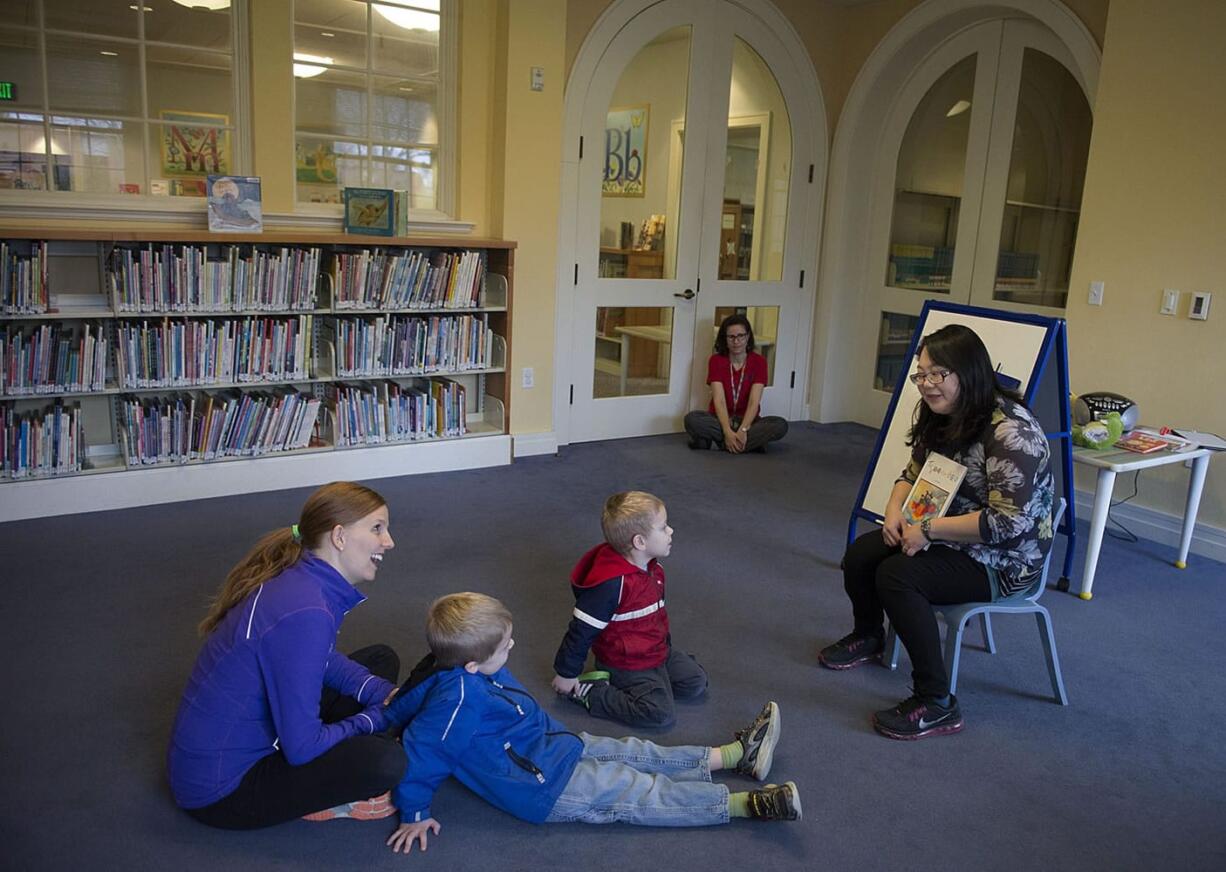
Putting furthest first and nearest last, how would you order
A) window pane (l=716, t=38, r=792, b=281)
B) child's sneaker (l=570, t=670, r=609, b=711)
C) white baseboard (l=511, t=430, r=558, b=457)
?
window pane (l=716, t=38, r=792, b=281)
white baseboard (l=511, t=430, r=558, b=457)
child's sneaker (l=570, t=670, r=609, b=711)

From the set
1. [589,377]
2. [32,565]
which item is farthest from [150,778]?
[589,377]

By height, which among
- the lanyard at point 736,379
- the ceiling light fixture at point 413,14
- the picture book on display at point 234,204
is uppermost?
the ceiling light fixture at point 413,14

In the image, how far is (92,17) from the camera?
433 cm

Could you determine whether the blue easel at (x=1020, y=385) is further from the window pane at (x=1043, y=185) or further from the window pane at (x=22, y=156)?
the window pane at (x=22, y=156)

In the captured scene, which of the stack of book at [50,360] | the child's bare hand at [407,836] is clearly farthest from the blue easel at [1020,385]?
the stack of book at [50,360]

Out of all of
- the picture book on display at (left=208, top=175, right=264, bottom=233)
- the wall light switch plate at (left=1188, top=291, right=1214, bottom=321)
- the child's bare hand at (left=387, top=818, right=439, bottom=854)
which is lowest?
the child's bare hand at (left=387, top=818, right=439, bottom=854)

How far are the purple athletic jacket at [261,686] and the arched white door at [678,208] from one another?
3.94 metres

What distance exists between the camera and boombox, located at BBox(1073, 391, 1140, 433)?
13.6 ft

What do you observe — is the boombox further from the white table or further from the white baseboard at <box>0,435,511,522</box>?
the white baseboard at <box>0,435,511,522</box>

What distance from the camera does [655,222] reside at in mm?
6086

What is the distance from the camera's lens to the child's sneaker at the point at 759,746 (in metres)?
2.49

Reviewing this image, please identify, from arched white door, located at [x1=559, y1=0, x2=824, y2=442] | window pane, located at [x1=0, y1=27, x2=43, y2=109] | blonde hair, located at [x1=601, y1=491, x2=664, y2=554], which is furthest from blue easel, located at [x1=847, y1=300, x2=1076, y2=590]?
window pane, located at [x1=0, y1=27, x2=43, y2=109]

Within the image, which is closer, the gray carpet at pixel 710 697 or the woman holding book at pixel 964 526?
the gray carpet at pixel 710 697

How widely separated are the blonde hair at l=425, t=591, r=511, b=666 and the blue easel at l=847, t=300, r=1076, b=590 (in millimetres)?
1960
